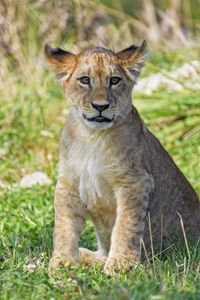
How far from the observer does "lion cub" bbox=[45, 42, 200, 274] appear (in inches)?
234

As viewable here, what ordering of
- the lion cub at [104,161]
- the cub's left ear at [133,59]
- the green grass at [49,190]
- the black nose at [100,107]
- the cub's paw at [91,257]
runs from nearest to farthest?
the green grass at [49,190]
the black nose at [100,107]
the lion cub at [104,161]
the cub's left ear at [133,59]
the cub's paw at [91,257]

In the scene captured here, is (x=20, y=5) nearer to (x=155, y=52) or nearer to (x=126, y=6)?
(x=155, y=52)

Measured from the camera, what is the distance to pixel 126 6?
20.3 m

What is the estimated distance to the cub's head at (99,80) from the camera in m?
5.86

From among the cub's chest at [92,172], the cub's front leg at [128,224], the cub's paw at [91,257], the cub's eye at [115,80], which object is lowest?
the cub's paw at [91,257]

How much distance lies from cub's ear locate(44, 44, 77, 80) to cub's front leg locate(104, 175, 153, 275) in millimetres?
831

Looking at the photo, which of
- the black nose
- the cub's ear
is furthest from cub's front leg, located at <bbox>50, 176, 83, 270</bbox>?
the cub's ear

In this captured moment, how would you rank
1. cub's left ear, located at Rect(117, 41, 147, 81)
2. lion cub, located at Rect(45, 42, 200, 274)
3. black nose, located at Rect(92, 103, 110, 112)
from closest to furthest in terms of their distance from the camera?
black nose, located at Rect(92, 103, 110, 112) < lion cub, located at Rect(45, 42, 200, 274) < cub's left ear, located at Rect(117, 41, 147, 81)

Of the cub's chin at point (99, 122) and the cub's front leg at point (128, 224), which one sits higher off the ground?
the cub's chin at point (99, 122)

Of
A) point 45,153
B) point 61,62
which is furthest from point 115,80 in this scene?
point 45,153

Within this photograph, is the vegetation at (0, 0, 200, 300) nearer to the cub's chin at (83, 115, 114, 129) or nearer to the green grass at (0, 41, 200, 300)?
the green grass at (0, 41, 200, 300)

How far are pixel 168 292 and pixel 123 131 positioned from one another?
1.56 m

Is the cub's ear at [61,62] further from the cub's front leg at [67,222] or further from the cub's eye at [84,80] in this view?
A: the cub's front leg at [67,222]

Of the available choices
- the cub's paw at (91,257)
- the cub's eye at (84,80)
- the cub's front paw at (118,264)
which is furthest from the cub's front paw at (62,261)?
the cub's eye at (84,80)
